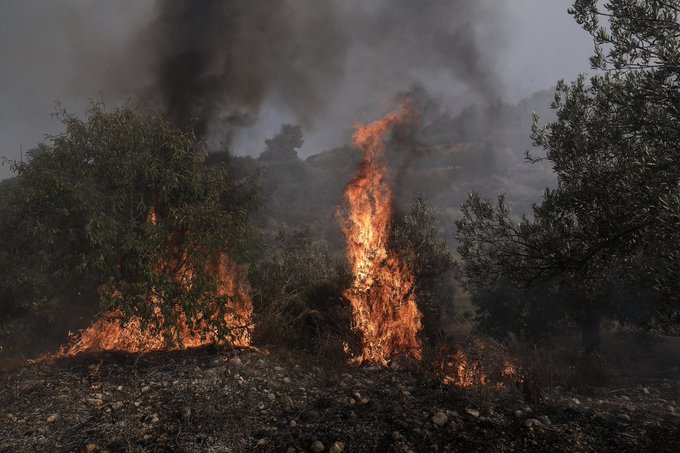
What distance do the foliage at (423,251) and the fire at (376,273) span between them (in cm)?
226

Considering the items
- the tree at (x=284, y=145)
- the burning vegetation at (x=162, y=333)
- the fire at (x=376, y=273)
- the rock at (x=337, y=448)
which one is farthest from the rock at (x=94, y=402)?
the tree at (x=284, y=145)

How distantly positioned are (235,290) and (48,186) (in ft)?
21.5

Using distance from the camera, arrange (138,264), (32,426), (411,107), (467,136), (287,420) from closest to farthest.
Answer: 1. (32,426)
2. (287,420)
3. (138,264)
4. (411,107)
5. (467,136)

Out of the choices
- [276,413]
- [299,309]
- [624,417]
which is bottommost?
[276,413]

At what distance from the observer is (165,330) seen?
1245cm

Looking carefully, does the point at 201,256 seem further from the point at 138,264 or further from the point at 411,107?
the point at 411,107

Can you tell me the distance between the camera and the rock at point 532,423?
315 inches

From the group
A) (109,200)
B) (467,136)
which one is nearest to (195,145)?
(109,200)

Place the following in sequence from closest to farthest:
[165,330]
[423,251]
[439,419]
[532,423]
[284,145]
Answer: [532,423] < [439,419] < [165,330] < [423,251] < [284,145]

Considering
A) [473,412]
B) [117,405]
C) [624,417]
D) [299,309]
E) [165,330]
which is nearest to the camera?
[473,412]

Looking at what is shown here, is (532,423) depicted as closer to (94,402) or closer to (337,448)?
(337,448)

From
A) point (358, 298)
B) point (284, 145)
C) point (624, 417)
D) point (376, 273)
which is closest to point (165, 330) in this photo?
point (358, 298)

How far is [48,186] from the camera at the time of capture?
12.4 metres

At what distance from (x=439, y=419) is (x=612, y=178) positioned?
238 inches
